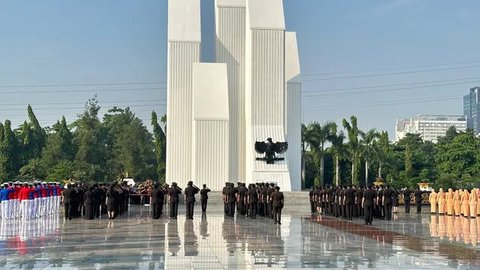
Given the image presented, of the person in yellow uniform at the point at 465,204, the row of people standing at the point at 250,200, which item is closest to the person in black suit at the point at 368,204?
the row of people standing at the point at 250,200

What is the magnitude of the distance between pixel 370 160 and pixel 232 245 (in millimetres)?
50571

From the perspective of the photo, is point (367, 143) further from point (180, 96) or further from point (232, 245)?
point (232, 245)

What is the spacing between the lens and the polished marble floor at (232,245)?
41.6 ft

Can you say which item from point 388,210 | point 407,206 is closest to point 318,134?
point 407,206

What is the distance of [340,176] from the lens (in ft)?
223

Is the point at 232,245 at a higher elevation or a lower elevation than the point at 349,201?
lower

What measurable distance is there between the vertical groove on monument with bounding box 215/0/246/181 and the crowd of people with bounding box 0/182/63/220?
1492 cm

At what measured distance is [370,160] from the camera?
65.1 metres

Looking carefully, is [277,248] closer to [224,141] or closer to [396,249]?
[396,249]

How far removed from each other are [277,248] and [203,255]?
2.18m

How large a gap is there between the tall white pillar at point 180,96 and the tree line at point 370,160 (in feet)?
68.3

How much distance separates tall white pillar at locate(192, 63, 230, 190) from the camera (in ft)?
125

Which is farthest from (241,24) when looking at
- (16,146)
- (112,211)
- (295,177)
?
(16,146)

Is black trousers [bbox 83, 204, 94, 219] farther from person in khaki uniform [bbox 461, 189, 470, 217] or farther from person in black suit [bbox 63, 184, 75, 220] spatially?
person in khaki uniform [bbox 461, 189, 470, 217]
